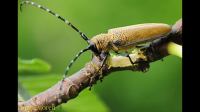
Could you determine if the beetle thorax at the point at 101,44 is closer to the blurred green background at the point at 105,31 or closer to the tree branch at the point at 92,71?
the tree branch at the point at 92,71

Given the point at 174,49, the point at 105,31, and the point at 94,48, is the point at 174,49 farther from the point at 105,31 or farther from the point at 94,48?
the point at 105,31

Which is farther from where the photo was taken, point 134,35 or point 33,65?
point 33,65

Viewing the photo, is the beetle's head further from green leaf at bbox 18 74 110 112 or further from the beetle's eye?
green leaf at bbox 18 74 110 112

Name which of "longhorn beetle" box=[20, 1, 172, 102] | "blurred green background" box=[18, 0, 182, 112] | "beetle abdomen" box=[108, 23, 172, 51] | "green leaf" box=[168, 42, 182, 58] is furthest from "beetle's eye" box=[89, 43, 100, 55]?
"blurred green background" box=[18, 0, 182, 112]

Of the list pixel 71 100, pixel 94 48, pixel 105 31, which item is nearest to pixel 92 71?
pixel 94 48

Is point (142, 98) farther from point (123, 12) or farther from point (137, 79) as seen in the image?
point (123, 12)

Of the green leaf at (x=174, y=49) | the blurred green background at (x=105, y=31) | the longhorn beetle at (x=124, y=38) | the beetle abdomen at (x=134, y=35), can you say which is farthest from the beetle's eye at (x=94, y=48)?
the blurred green background at (x=105, y=31)

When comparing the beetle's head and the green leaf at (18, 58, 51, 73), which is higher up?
→ the beetle's head
